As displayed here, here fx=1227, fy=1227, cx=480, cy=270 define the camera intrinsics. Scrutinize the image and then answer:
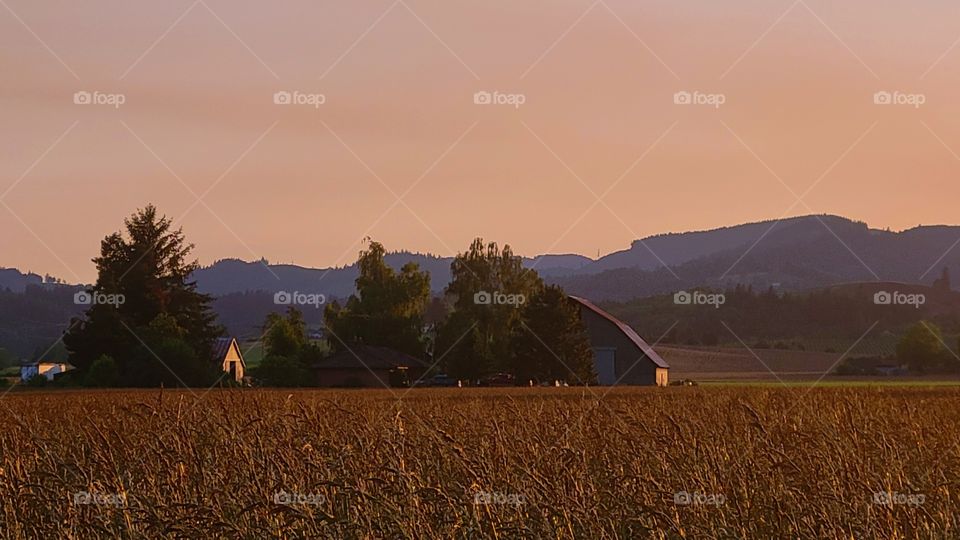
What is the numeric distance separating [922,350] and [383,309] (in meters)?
53.5

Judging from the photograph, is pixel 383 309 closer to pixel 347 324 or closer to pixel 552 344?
pixel 347 324

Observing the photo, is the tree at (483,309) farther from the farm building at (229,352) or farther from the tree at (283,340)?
the farm building at (229,352)

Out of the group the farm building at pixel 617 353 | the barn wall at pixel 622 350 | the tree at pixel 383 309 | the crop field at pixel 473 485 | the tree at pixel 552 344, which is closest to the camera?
the crop field at pixel 473 485

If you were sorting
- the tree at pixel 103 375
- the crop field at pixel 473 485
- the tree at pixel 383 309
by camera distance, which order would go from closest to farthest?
the crop field at pixel 473 485 → the tree at pixel 103 375 → the tree at pixel 383 309

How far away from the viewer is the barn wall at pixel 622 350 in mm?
84500

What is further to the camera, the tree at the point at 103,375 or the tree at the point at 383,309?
the tree at the point at 383,309

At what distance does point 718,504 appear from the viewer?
7777 millimetres

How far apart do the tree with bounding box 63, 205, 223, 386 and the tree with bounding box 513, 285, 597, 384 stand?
16769 mm

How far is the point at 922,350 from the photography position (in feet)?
371

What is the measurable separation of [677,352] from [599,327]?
239 ft

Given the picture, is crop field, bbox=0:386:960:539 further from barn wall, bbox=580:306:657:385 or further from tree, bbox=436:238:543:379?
barn wall, bbox=580:306:657:385

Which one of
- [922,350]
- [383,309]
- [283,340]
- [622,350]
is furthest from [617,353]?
[922,350]

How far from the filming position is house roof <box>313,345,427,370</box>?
7331 centimetres

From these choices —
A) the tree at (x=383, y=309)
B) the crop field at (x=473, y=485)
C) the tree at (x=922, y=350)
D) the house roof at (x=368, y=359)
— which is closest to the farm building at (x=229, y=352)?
the tree at (x=383, y=309)
